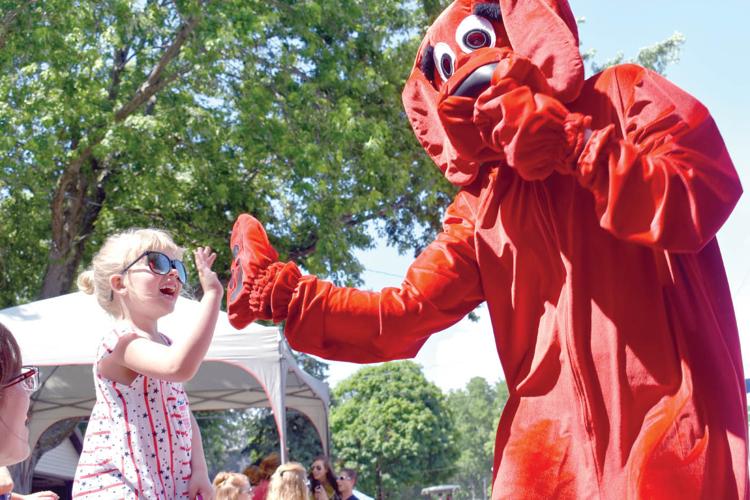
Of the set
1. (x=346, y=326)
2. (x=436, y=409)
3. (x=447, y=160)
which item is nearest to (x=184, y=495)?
(x=346, y=326)

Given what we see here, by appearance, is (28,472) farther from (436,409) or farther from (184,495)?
(436,409)

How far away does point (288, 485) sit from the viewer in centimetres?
566

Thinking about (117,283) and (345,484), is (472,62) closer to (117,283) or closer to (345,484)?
(117,283)

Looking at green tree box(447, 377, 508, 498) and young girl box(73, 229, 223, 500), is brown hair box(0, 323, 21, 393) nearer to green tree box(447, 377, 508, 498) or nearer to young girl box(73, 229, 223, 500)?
young girl box(73, 229, 223, 500)

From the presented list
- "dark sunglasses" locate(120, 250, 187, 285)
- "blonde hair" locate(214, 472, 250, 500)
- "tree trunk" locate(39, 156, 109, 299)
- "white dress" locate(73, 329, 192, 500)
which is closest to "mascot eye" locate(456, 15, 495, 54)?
"dark sunglasses" locate(120, 250, 187, 285)

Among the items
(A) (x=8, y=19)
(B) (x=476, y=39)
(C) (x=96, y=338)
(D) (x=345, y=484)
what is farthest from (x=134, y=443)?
(A) (x=8, y=19)

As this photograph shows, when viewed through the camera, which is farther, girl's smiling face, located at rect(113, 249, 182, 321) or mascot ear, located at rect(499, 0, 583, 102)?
girl's smiling face, located at rect(113, 249, 182, 321)

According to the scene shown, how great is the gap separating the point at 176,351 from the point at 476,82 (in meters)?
1.09

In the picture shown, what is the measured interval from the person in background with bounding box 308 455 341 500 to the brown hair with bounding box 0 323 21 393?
222 inches

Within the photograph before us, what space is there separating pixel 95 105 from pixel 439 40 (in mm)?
9441

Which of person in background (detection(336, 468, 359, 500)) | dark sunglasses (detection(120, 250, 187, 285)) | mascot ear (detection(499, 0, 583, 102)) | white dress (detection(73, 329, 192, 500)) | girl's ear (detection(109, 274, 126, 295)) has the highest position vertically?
mascot ear (detection(499, 0, 583, 102))

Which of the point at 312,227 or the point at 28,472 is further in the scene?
the point at 312,227

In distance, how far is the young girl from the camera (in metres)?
2.47

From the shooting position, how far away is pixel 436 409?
44.2 meters
